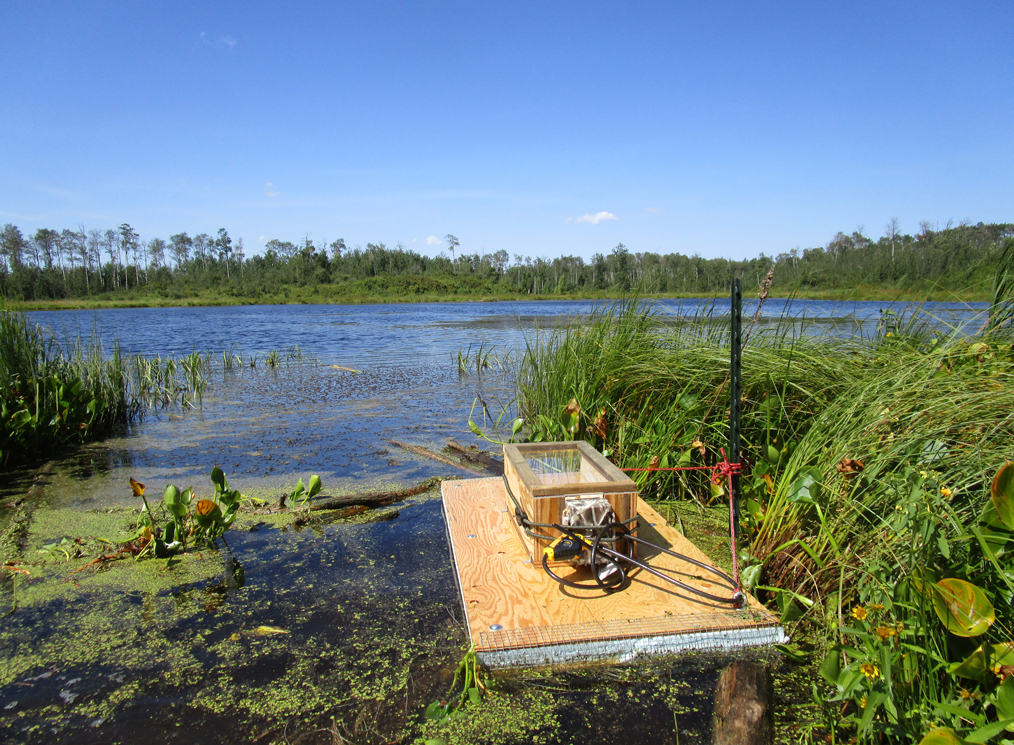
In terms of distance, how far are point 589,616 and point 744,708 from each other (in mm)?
699

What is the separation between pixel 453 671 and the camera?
2.29 meters

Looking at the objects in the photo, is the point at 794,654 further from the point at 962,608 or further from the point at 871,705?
the point at 962,608

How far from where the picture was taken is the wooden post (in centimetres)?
179

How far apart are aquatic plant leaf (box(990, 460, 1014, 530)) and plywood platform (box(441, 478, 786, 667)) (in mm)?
1107

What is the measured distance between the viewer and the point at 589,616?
7.91 feet

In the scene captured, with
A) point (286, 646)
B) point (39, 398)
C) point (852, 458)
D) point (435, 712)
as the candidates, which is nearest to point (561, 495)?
point (435, 712)

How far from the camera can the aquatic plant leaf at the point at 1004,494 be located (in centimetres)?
148

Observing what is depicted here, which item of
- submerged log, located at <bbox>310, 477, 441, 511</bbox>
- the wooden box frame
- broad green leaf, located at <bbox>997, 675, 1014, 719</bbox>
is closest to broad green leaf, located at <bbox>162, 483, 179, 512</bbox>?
submerged log, located at <bbox>310, 477, 441, 511</bbox>

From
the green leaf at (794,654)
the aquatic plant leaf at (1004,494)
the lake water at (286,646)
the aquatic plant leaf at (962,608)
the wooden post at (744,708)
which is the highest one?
the aquatic plant leaf at (1004,494)

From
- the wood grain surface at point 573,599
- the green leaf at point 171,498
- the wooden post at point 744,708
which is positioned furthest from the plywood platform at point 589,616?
the green leaf at point 171,498

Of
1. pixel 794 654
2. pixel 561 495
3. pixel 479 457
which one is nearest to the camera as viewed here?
pixel 794 654

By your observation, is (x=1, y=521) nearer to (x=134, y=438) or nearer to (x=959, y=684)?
(x=134, y=438)

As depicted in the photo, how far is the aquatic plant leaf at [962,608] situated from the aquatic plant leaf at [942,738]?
0.96ft

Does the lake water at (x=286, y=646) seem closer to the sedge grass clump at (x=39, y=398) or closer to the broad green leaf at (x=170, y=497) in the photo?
the broad green leaf at (x=170, y=497)
